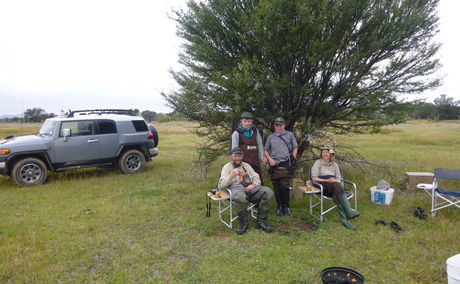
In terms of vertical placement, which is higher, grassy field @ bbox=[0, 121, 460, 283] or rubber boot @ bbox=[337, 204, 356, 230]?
rubber boot @ bbox=[337, 204, 356, 230]

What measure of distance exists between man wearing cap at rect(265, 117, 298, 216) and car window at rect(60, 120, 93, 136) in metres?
5.89

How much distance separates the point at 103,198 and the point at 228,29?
4845 millimetres

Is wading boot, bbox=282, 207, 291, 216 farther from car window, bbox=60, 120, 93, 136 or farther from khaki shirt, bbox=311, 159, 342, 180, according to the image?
car window, bbox=60, 120, 93, 136

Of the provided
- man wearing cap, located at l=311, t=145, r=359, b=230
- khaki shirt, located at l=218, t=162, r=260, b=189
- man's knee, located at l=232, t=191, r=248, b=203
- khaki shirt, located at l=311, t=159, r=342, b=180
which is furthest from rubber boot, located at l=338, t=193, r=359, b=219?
man's knee, located at l=232, t=191, r=248, b=203

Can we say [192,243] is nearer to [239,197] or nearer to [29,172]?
[239,197]

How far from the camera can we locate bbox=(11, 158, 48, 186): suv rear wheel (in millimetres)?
8078

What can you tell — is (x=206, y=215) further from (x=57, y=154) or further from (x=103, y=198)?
(x=57, y=154)

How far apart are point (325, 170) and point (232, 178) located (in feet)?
6.02

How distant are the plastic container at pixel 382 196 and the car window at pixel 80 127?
305 inches

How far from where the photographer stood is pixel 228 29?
23.5 feet

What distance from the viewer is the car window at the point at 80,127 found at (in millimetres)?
8894

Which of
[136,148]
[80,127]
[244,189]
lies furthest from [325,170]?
[80,127]

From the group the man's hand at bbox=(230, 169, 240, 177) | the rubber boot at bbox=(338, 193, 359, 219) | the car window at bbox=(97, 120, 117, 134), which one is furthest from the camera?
the car window at bbox=(97, 120, 117, 134)

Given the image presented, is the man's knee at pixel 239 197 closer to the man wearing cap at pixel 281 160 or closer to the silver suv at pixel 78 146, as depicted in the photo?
the man wearing cap at pixel 281 160
